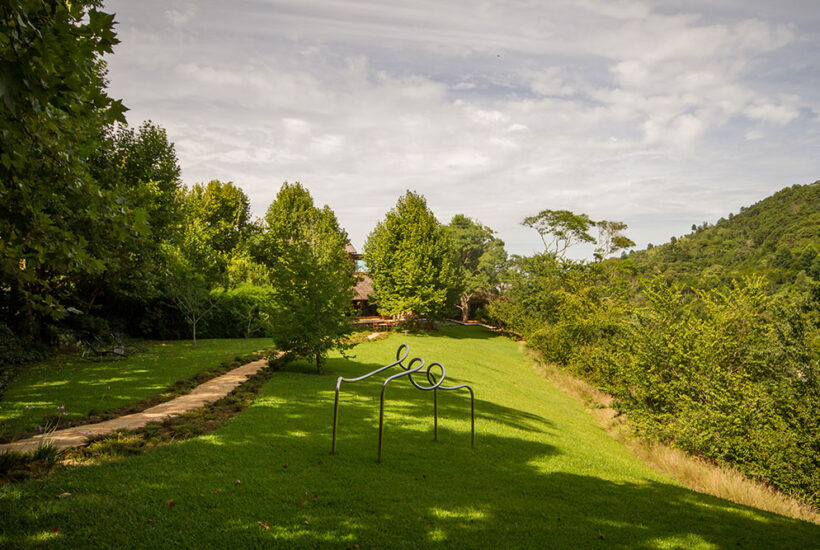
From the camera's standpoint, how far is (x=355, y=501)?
17.3 feet

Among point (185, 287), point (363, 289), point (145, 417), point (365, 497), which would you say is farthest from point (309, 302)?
point (363, 289)

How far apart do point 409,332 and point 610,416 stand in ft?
68.7

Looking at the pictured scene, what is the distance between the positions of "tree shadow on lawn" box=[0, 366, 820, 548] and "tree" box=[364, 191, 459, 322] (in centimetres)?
2706

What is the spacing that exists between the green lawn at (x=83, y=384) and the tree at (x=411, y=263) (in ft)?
65.7

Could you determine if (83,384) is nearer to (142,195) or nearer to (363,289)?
(142,195)

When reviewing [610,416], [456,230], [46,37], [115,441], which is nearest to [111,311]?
[115,441]

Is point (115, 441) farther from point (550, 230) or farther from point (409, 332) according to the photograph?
point (550, 230)

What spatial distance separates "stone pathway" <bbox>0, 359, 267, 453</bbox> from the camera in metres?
6.30

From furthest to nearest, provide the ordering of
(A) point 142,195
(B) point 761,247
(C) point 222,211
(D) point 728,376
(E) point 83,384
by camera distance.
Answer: (B) point 761,247, (C) point 222,211, (A) point 142,195, (D) point 728,376, (E) point 83,384

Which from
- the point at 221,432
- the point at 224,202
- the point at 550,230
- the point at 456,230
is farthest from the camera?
the point at 456,230

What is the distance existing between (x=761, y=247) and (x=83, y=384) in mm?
79404

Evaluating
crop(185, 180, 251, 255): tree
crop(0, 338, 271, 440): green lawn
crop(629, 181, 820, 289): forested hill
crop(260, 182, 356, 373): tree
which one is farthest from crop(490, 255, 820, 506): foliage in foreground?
crop(185, 180, 251, 255): tree

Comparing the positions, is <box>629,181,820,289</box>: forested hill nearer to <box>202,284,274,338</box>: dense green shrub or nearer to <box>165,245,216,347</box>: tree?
<box>202,284,274,338</box>: dense green shrub

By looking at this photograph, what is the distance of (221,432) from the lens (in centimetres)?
732
